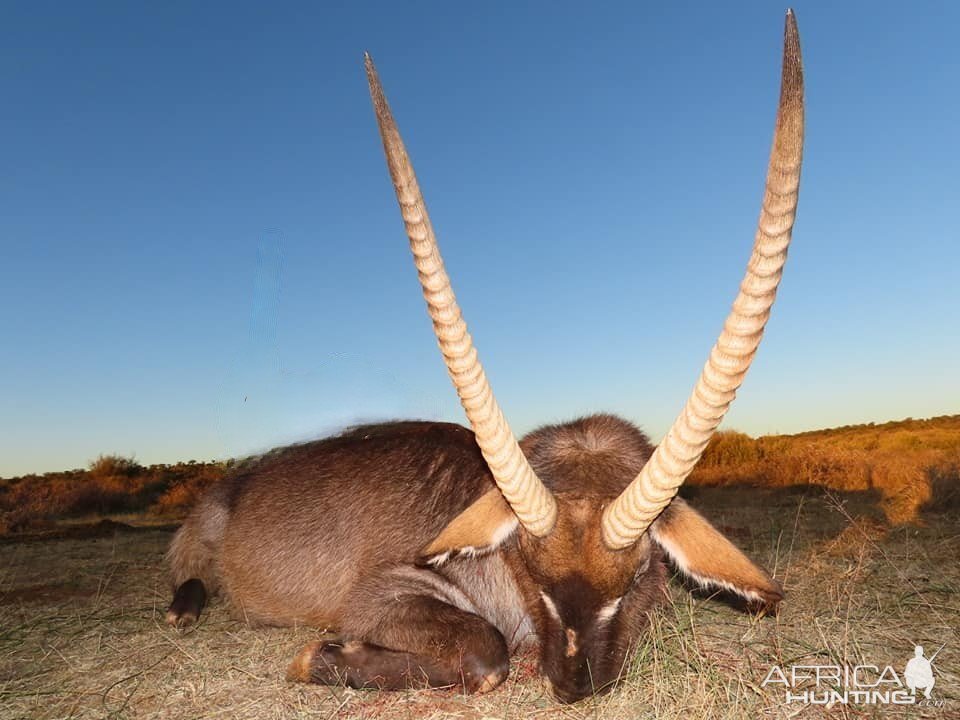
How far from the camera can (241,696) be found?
4.02 m

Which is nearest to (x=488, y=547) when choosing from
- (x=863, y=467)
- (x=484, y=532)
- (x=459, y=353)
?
(x=484, y=532)

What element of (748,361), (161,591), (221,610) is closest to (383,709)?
(748,361)

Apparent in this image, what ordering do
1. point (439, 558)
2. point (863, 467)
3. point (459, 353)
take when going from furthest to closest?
point (863, 467) → point (439, 558) → point (459, 353)

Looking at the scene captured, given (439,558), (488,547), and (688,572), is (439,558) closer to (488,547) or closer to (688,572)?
(488,547)

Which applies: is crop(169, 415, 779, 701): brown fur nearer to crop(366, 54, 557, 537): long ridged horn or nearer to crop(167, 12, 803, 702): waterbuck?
crop(167, 12, 803, 702): waterbuck

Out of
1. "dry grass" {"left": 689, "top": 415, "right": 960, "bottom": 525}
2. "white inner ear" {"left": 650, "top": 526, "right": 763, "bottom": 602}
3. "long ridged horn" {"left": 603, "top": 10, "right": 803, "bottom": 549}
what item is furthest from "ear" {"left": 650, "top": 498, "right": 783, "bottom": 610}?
"dry grass" {"left": 689, "top": 415, "right": 960, "bottom": 525}

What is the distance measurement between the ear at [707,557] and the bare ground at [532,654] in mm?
460

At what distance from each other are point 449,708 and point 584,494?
1.17 metres

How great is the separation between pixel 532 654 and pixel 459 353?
2.02 metres

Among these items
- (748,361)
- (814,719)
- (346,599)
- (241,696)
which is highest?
(748,361)

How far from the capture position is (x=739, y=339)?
2848mm

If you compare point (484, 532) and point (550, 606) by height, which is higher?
point (484, 532)

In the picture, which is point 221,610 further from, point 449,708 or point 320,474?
point 449,708

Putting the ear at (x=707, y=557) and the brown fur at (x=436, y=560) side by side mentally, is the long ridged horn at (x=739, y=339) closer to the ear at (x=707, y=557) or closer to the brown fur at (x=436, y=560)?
the brown fur at (x=436, y=560)
